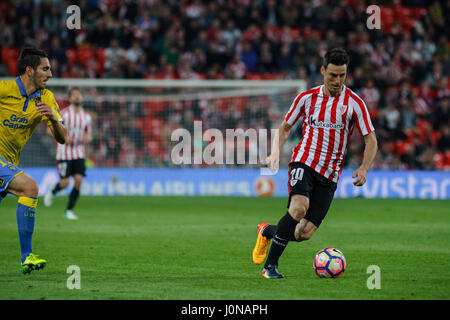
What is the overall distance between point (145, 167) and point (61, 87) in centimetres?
332

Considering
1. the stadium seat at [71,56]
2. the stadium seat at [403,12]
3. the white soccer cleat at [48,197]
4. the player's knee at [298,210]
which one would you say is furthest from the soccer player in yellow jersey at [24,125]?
the stadium seat at [403,12]

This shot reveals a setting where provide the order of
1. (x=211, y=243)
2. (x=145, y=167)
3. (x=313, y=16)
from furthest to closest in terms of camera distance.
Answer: (x=313, y=16)
(x=145, y=167)
(x=211, y=243)

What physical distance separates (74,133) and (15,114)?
23.0ft

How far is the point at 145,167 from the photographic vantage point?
21.1 meters

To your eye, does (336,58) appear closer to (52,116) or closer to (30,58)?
(52,116)

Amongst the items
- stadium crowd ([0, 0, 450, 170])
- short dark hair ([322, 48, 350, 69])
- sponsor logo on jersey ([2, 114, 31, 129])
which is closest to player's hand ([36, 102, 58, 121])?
sponsor logo on jersey ([2, 114, 31, 129])

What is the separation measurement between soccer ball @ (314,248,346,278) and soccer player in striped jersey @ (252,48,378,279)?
270 millimetres

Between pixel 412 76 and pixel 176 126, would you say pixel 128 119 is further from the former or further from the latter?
pixel 412 76

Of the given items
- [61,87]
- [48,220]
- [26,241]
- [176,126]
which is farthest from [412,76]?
[26,241]

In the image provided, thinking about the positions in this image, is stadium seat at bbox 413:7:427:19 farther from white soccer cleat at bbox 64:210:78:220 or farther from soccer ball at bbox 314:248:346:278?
soccer ball at bbox 314:248:346:278

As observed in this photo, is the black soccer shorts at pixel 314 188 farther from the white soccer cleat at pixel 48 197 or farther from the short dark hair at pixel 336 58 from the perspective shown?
the white soccer cleat at pixel 48 197

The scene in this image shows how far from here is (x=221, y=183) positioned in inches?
808

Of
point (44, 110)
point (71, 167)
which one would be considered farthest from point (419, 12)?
point (44, 110)
